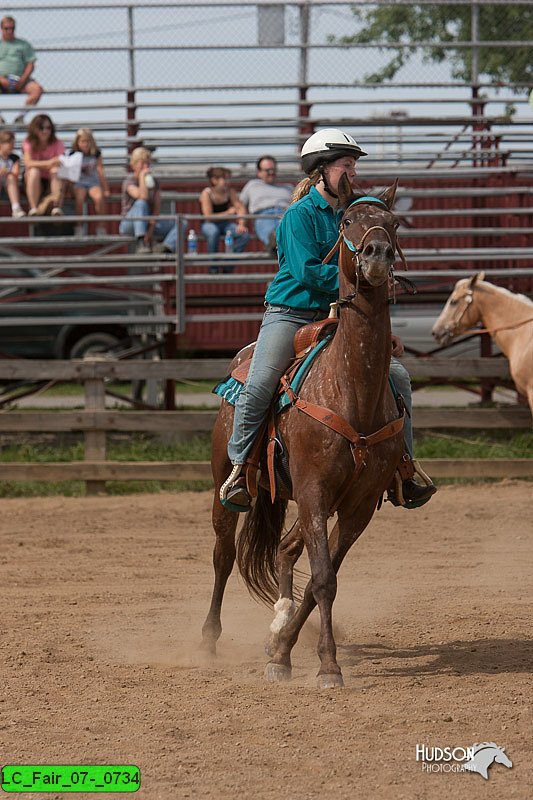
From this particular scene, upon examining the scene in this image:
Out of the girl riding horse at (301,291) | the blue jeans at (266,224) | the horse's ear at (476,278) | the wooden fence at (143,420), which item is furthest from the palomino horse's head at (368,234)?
the blue jeans at (266,224)

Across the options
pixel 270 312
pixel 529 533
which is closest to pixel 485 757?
pixel 270 312

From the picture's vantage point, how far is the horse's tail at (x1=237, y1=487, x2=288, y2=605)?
6.57 meters

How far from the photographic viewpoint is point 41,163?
14547mm

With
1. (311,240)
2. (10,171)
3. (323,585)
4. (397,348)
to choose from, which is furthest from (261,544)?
(10,171)

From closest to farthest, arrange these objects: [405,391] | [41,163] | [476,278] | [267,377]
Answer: [267,377] → [405,391] → [476,278] → [41,163]

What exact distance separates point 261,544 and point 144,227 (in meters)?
8.48

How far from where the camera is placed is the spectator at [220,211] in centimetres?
1425

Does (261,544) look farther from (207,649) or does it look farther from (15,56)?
(15,56)

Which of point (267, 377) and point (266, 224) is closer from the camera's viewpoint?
point (267, 377)

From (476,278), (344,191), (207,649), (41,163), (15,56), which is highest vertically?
(15,56)

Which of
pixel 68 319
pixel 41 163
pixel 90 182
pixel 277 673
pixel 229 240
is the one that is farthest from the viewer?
pixel 90 182

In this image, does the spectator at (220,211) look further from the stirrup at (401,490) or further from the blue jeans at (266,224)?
the stirrup at (401,490)

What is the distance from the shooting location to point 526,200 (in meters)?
17.0

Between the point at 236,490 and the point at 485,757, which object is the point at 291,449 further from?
the point at 485,757
